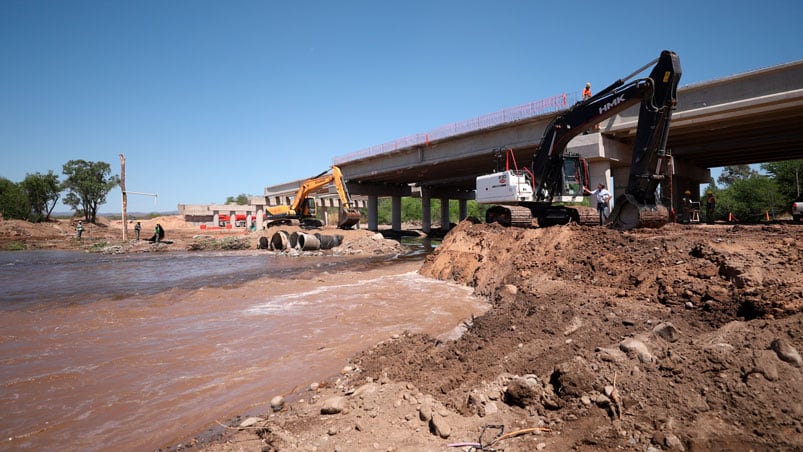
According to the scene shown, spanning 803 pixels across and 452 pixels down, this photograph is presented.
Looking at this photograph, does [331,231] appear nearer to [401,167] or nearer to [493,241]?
[401,167]

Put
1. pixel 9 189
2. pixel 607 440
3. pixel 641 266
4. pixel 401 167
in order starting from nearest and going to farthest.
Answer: pixel 607 440, pixel 641 266, pixel 401 167, pixel 9 189

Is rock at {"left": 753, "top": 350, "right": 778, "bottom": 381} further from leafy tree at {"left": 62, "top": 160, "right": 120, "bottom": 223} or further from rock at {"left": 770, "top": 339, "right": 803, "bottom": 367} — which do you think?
leafy tree at {"left": 62, "top": 160, "right": 120, "bottom": 223}

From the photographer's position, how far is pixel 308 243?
2261cm

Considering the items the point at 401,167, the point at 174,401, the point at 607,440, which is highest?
the point at 401,167

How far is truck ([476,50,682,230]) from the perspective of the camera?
10164mm

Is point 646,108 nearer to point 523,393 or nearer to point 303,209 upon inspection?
point 523,393

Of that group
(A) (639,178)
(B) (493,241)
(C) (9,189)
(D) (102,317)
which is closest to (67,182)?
(C) (9,189)

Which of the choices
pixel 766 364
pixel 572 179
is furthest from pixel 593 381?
pixel 572 179

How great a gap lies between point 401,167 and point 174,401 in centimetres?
2643

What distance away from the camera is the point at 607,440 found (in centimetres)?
284

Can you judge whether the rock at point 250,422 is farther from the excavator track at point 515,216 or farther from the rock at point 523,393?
the excavator track at point 515,216

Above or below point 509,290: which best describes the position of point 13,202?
above

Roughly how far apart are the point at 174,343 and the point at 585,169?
13.4 metres

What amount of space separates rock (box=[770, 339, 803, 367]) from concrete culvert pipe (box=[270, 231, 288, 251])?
890 inches
